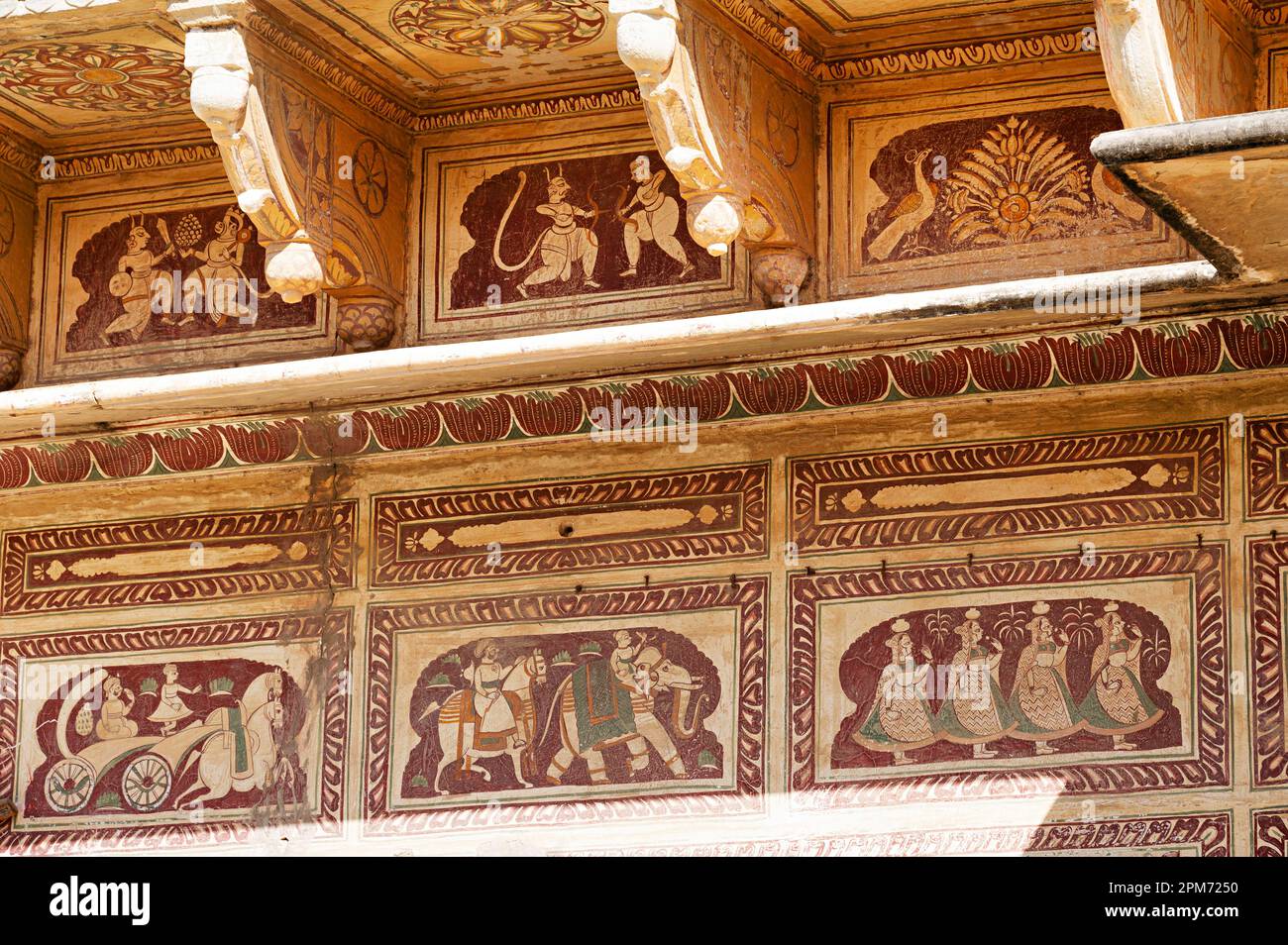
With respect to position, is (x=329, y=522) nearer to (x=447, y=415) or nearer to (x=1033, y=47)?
(x=447, y=415)

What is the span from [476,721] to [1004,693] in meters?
1.18

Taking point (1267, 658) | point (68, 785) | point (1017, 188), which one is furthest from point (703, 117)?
point (68, 785)

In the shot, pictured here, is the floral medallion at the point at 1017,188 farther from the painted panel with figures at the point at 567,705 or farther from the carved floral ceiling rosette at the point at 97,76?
the carved floral ceiling rosette at the point at 97,76

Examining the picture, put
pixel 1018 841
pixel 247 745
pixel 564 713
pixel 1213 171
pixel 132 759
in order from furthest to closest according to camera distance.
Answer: pixel 132 759, pixel 247 745, pixel 564 713, pixel 1018 841, pixel 1213 171

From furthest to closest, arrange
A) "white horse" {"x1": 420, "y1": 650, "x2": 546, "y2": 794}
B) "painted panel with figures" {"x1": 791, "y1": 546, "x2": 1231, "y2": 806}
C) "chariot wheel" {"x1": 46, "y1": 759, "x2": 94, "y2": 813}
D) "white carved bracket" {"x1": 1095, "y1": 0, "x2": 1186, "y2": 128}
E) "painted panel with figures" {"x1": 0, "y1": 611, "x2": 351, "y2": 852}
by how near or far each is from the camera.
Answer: "chariot wheel" {"x1": 46, "y1": 759, "x2": 94, "y2": 813}, "painted panel with figures" {"x1": 0, "y1": 611, "x2": 351, "y2": 852}, "white horse" {"x1": 420, "y1": 650, "x2": 546, "y2": 794}, "painted panel with figures" {"x1": 791, "y1": 546, "x2": 1231, "y2": 806}, "white carved bracket" {"x1": 1095, "y1": 0, "x2": 1186, "y2": 128}

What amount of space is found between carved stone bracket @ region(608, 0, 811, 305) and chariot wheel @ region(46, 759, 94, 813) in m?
1.97

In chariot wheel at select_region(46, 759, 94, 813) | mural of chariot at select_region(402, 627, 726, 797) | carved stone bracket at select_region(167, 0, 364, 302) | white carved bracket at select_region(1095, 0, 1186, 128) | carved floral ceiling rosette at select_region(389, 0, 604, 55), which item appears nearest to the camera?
white carved bracket at select_region(1095, 0, 1186, 128)

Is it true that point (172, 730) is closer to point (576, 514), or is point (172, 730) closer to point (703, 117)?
point (576, 514)

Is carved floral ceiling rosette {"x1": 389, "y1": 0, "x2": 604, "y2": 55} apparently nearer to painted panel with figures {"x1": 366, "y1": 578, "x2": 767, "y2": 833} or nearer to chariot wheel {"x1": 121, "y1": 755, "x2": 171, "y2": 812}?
painted panel with figures {"x1": 366, "y1": 578, "x2": 767, "y2": 833}

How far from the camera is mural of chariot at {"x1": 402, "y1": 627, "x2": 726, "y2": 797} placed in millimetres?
5750

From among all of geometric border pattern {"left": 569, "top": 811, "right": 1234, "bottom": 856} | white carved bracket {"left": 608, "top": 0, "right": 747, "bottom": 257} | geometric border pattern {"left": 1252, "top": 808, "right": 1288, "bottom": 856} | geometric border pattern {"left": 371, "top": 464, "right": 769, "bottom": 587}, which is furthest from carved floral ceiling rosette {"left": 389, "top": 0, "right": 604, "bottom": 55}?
geometric border pattern {"left": 1252, "top": 808, "right": 1288, "bottom": 856}

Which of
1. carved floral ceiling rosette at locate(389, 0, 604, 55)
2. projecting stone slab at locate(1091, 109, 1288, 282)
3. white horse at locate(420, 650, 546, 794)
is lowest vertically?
white horse at locate(420, 650, 546, 794)

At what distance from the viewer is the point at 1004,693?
5496mm

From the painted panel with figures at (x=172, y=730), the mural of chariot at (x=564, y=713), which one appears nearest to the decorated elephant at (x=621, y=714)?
the mural of chariot at (x=564, y=713)
